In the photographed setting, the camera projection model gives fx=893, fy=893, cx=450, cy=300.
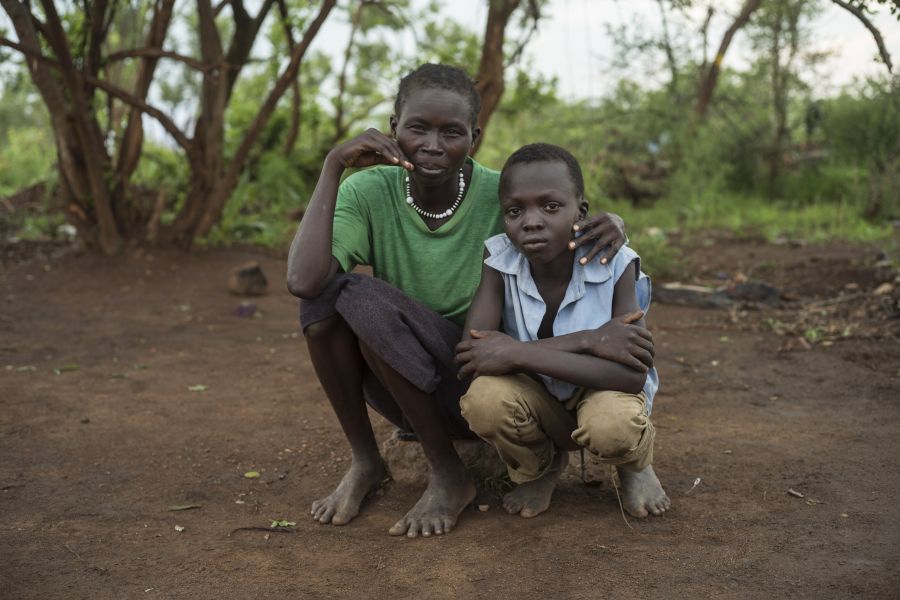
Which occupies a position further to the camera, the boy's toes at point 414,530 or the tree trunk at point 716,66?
the tree trunk at point 716,66

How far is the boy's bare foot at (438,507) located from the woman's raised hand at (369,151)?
3.14 feet

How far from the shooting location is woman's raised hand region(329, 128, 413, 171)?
103 inches

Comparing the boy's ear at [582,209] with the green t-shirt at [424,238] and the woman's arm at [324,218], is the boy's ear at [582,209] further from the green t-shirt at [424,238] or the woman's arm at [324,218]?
the woman's arm at [324,218]

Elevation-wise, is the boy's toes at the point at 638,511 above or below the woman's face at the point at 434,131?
below

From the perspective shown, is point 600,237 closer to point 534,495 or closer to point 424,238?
point 424,238

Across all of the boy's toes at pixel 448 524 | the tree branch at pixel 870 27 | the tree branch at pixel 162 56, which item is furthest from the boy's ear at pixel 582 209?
the tree branch at pixel 162 56

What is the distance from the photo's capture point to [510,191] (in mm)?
2537

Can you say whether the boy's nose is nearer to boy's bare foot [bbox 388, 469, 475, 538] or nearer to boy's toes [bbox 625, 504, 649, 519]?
boy's bare foot [bbox 388, 469, 475, 538]

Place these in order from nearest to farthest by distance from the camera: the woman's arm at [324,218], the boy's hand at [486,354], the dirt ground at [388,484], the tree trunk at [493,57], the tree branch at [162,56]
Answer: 1. the dirt ground at [388,484]
2. the boy's hand at [486,354]
3. the woman's arm at [324,218]
4. the tree branch at [162,56]
5. the tree trunk at [493,57]

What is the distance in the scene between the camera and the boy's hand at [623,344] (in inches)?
93.7

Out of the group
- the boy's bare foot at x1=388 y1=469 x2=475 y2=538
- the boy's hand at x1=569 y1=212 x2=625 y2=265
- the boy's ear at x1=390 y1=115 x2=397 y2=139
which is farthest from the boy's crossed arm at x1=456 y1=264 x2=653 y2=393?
the boy's ear at x1=390 y1=115 x2=397 y2=139

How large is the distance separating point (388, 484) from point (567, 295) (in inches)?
37.9

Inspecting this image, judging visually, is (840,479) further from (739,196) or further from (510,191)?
(739,196)

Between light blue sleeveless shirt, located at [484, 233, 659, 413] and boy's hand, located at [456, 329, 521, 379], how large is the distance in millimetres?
126
